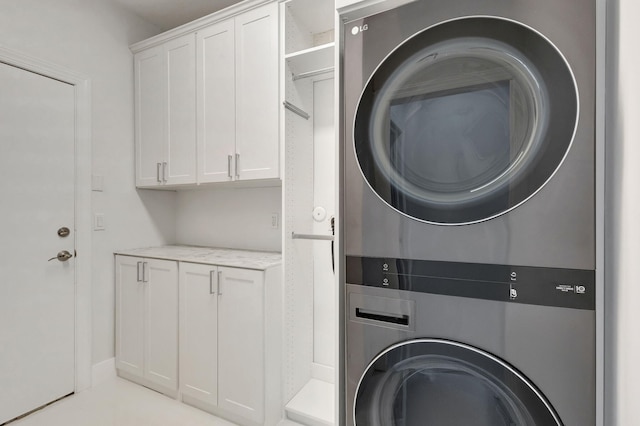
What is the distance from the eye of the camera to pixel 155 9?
2.47 m

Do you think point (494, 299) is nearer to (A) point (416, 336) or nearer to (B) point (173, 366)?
(A) point (416, 336)

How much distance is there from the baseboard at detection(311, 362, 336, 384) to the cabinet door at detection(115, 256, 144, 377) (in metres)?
1.26

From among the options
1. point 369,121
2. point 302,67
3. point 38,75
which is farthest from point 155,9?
point 369,121

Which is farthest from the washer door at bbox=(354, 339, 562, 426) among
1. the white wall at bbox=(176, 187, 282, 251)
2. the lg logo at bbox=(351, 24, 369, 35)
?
the white wall at bbox=(176, 187, 282, 251)

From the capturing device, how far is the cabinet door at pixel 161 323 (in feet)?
6.70

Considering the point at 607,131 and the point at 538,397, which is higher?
the point at 607,131

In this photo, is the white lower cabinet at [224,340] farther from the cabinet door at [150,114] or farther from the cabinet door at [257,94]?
the cabinet door at [150,114]

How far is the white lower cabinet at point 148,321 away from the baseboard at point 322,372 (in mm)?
939

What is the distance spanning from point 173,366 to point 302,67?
2142 mm

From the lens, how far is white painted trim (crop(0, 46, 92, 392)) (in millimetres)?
2168

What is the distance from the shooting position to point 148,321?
2.17 m

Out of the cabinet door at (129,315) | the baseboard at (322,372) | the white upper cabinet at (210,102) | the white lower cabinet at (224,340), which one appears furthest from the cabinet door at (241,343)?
the cabinet door at (129,315)

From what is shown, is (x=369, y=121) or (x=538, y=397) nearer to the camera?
(x=538, y=397)

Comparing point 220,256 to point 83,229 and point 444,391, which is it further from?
point 444,391
